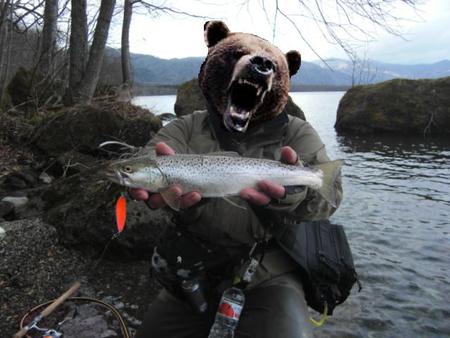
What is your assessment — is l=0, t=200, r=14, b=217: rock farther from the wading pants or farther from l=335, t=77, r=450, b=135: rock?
l=335, t=77, r=450, b=135: rock

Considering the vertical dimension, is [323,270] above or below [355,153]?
above

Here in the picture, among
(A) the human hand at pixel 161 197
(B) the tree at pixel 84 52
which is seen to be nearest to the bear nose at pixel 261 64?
(A) the human hand at pixel 161 197

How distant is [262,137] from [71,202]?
14.5 feet

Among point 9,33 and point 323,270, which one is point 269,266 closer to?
point 323,270

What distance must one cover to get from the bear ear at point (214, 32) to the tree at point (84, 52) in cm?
1006

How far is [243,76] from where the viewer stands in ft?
11.5

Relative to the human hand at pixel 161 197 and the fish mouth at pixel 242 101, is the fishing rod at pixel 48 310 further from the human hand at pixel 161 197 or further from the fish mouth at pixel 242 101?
the fish mouth at pixel 242 101

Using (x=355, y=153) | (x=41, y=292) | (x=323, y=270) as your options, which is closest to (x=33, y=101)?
(x=41, y=292)

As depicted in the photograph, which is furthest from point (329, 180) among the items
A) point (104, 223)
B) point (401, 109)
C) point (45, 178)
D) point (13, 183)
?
Result: point (401, 109)

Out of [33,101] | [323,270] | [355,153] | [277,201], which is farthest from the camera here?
[355,153]

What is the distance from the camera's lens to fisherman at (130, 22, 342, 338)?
3213 mm

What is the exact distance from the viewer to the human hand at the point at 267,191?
10.2 ft

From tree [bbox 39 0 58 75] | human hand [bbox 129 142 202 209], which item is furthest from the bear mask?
tree [bbox 39 0 58 75]

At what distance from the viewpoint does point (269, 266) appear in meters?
3.56
